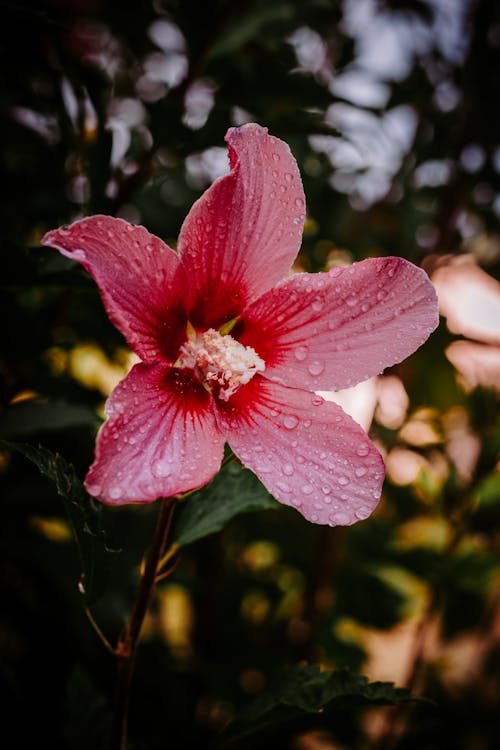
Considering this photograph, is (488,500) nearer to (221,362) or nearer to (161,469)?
(221,362)

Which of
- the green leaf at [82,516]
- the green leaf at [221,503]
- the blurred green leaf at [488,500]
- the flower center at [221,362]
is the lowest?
the blurred green leaf at [488,500]

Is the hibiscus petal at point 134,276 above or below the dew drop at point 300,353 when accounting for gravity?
above

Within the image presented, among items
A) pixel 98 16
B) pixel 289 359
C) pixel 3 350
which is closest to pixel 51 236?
pixel 289 359

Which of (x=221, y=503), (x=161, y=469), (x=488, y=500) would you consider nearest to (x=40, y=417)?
(x=221, y=503)

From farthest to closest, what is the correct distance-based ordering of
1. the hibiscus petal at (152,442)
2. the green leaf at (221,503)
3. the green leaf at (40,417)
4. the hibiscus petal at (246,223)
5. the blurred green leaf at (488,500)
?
the blurred green leaf at (488,500) < the green leaf at (40,417) < the green leaf at (221,503) < the hibiscus petal at (246,223) < the hibiscus petal at (152,442)

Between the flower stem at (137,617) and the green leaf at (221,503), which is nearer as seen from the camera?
the flower stem at (137,617)

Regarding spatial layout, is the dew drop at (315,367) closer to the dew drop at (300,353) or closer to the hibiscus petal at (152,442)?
the dew drop at (300,353)

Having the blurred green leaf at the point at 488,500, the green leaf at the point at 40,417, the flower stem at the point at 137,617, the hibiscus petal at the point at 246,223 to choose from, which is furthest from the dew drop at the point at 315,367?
the blurred green leaf at the point at 488,500

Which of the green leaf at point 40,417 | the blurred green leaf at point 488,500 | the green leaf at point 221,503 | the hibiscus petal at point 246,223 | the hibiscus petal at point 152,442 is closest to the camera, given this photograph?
the hibiscus petal at point 152,442
